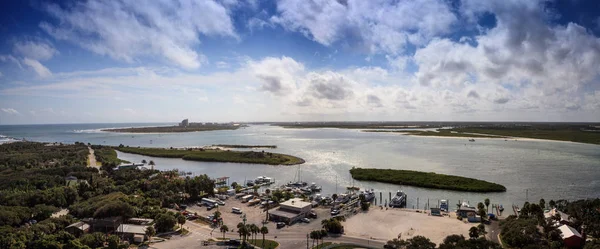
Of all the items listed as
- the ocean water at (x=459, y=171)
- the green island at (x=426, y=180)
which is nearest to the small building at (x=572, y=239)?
the ocean water at (x=459, y=171)

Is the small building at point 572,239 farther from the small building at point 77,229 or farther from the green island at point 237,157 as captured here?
the green island at point 237,157

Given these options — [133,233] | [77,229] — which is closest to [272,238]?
[133,233]

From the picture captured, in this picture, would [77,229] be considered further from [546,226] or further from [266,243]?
[546,226]

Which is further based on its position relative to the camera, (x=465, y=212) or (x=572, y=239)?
(x=465, y=212)

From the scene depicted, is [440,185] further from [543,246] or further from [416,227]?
[543,246]

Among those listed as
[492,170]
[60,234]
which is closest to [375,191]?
[492,170]

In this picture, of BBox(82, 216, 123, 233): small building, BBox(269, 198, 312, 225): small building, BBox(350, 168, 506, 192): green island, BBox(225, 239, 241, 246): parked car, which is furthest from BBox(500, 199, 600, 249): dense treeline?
BBox(82, 216, 123, 233): small building

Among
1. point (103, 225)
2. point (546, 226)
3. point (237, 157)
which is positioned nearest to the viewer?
point (546, 226)
